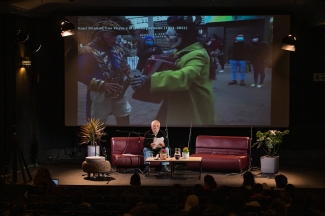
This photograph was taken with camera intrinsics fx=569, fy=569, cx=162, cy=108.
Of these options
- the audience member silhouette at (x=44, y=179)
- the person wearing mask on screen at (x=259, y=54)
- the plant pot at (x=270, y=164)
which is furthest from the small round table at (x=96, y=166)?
the person wearing mask on screen at (x=259, y=54)

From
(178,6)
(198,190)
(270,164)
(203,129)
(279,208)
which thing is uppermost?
(178,6)

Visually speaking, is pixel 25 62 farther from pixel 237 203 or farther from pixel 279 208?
pixel 279 208

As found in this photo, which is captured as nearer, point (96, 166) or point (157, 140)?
point (96, 166)

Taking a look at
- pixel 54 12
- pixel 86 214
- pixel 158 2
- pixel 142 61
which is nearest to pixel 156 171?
pixel 142 61

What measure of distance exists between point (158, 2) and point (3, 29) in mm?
3391

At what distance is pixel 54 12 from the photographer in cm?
1312

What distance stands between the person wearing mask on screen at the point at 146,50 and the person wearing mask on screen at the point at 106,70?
309 millimetres

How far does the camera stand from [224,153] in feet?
39.0

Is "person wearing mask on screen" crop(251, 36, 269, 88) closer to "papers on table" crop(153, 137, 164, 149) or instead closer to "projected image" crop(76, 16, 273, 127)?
"projected image" crop(76, 16, 273, 127)

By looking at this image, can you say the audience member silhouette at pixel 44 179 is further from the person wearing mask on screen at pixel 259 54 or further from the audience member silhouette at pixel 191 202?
the person wearing mask on screen at pixel 259 54

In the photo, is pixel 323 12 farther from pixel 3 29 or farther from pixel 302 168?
pixel 3 29

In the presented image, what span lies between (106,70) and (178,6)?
2.21m

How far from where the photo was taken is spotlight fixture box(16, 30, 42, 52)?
11172 millimetres

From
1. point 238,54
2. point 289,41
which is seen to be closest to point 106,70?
point 238,54
